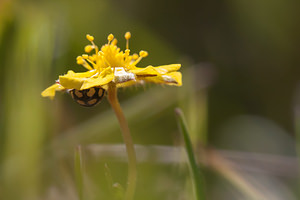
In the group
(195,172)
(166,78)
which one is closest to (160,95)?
(166,78)

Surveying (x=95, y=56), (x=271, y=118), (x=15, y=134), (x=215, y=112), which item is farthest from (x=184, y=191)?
(x=271, y=118)

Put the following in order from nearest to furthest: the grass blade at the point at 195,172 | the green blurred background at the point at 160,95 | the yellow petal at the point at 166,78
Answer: the grass blade at the point at 195,172 < the yellow petal at the point at 166,78 < the green blurred background at the point at 160,95

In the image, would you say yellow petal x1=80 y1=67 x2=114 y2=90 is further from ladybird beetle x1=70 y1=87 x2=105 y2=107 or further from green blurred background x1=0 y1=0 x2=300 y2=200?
green blurred background x1=0 y1=0 x2=300 y2=200

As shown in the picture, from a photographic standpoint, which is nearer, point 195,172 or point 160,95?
point 195,172

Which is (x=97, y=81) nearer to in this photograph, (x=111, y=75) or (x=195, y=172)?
(x=111, y=75)

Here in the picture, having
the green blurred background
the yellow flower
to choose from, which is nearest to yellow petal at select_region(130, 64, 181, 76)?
the yellow flower

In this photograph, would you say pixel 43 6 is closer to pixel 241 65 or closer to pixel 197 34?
pixel 197 34

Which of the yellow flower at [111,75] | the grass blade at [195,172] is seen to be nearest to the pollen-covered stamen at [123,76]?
the yellow flower at [111,75]

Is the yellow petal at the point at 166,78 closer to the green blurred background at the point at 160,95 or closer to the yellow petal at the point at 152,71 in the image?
the yellow petal at the point at 152,71
